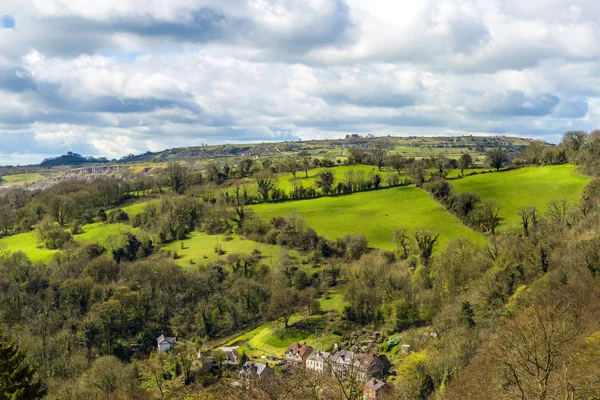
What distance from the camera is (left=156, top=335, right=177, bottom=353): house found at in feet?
203

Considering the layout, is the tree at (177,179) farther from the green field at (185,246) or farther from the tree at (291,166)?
the tree at (291,166)

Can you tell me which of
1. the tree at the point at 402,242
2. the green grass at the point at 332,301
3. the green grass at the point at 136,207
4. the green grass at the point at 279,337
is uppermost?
the green grass at the point at 136,207

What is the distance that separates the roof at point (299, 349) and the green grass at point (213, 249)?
2186 cm

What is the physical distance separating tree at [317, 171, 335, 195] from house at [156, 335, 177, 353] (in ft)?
179

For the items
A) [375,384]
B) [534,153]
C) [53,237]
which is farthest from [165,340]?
[534,153]

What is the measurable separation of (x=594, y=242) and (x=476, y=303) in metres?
12.3

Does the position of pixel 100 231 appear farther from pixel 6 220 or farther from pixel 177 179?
pixel 6 220

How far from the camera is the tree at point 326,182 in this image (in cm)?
10838

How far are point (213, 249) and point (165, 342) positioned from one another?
24308 mm

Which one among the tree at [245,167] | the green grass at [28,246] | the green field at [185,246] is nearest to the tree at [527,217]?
the green field at [185,246]

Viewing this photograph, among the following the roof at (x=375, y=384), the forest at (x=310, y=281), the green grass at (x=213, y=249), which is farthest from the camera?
the green grass at (x=213, y=249)

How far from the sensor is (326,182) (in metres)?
109

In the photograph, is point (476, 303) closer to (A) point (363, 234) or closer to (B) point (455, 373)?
(B) point (455, 373)

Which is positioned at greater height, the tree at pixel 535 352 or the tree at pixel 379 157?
the tree at pixel 379 157
